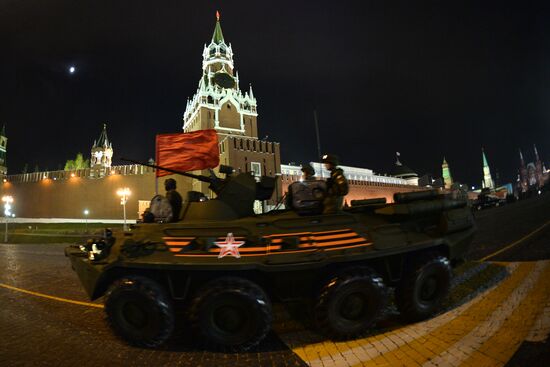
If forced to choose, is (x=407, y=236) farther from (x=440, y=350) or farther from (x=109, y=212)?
(x=109, y=212)

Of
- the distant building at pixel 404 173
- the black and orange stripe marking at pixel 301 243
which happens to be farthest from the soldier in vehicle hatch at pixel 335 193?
the distant building at pixel 404 173

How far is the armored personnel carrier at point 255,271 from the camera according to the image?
395 cm

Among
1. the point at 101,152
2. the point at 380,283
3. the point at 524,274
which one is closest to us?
the point at 380,283

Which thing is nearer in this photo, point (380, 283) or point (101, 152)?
point (380, 283)

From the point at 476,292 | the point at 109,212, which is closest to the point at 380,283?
the point at 476,292

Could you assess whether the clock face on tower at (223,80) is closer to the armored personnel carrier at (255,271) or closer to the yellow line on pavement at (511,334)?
the armored personnel carrier at (255,271)

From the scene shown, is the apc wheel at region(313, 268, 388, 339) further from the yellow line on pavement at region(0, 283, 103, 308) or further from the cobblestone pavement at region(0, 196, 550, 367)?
the yellow line on pavement at region(0, 283, 103, 308)

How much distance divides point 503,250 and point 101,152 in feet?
267

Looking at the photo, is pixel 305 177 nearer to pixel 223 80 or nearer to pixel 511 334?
pixel 511 334

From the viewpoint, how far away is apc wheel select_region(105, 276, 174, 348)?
3990mm

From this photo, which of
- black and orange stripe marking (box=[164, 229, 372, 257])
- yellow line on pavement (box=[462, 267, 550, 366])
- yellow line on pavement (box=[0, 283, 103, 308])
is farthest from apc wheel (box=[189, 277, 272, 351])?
yellow line on pavement (box=[0, 283, 103, 308])

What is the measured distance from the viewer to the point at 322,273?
174 inches

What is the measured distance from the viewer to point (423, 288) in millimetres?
4695

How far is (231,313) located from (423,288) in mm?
3166
